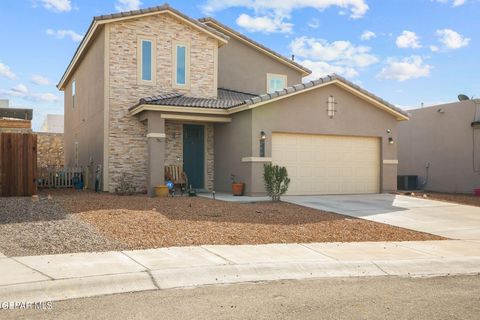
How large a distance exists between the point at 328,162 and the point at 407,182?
7812mm

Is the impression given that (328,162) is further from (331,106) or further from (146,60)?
(146,60)

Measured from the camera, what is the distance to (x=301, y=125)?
1775cm

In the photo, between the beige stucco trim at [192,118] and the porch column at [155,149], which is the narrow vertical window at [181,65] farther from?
the porch column at [155,149]

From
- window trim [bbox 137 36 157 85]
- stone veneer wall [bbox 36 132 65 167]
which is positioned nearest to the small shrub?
window trim [bbox 137 36 157 85]

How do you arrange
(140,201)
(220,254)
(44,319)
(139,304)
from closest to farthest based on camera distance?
(44,319) → (139,304) → (220,254) → (140,201)

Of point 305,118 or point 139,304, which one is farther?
point 305,118

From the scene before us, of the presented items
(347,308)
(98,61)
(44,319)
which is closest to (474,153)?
(98,61)

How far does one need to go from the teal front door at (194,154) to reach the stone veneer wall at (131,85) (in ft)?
5.12

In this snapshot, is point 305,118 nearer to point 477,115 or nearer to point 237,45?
point 237,45

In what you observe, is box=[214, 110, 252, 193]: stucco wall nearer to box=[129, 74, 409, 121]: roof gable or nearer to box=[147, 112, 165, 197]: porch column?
box=[129, 74, 409, 121]: roof gable

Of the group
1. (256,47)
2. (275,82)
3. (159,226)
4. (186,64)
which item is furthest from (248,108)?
(275,82)

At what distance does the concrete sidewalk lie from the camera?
5.90 m

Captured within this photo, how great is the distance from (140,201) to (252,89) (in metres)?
10.9

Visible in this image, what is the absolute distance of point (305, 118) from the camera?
17828 mm
